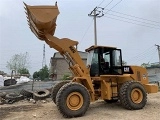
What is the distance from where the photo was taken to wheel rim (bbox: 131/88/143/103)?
1002cm

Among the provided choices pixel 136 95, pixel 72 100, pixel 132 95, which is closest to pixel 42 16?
pixel 72 100

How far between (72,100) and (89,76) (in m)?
1.38

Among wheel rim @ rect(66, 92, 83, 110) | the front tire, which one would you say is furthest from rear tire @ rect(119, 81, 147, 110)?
wheel rim @ rect(66, 92, 83, 110)

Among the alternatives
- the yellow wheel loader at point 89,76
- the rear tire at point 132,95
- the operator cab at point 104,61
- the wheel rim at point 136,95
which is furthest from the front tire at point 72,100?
the wheel rim at point 136,95

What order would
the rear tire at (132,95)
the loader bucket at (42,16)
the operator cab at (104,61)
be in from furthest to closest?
the operator cab at (104,61)
the rear tire at (132,95)
the loader bucket at (42,16)

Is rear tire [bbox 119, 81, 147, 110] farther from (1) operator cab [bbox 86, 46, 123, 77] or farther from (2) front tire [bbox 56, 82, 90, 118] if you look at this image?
(2) front tire [bbox 56, 82, 90, 118]

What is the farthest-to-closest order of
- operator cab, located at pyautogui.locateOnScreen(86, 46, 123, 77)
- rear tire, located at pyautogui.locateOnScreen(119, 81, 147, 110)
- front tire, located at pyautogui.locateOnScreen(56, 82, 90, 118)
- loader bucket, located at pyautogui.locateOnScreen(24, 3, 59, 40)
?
operator cab, located at pyautogui.locateOnScreen(86, 46, 123, 77) < rear tire, located at pyautogui.locateOnScreen(119, 81, 147, 110) < loader bucket, located at pyautogui.locateOnScreen(24, 3, 59, 40) < front tire, located at pyautogui.locateOnScreen(56, 82, 90, 118)

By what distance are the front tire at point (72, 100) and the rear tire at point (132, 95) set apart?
1765mm

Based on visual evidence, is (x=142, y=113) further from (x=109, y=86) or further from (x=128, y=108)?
(x=109, y=86)

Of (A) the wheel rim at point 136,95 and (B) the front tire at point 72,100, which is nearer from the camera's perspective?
(B) the front tire at point 72,100

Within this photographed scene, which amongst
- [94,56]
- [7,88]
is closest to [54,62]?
[7,88]

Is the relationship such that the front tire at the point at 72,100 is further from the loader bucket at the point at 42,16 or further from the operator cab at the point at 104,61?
the loader bucket at the point at 42,16

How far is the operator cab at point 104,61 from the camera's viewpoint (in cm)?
1002

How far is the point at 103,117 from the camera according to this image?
8.43 m
